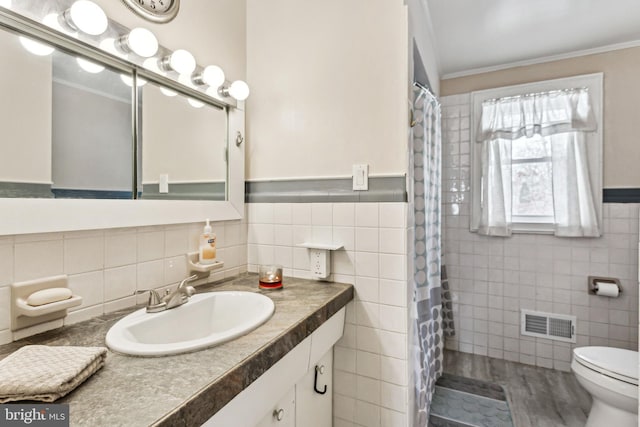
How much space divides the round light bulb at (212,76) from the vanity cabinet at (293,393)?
3.59 feet

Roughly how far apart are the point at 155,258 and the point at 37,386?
0.65 m

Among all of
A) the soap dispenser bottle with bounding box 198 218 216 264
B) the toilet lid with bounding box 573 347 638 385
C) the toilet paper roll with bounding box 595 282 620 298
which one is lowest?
the toilet lid with bounding box 573 347 638 385

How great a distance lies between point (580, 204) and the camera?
2.23m

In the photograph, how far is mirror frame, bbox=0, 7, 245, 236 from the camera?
818mm

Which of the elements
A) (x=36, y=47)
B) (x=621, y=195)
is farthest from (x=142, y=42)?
(x=621, y=195)

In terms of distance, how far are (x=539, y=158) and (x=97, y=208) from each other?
2775 millimetres

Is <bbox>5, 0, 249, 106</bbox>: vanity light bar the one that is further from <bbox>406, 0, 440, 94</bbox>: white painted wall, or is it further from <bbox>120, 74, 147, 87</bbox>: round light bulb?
<bbox>406, 0, 440, 94</bbox>: white painted wall

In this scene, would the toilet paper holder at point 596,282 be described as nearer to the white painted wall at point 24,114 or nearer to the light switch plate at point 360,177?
the light switch plate at point 360,177

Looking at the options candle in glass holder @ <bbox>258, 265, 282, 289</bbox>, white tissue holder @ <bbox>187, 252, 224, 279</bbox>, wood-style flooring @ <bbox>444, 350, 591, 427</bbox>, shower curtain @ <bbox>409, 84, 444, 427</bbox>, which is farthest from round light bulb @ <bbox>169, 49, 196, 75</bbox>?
wood-style flooring @ <bbox>444, 350, 591, 427</bbox>

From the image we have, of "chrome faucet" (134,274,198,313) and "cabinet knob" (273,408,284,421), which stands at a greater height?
"chrome faucet" (134,274,198,313)

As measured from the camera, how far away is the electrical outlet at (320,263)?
1.42m

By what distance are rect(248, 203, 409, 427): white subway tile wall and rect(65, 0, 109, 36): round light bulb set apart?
37.9 inches

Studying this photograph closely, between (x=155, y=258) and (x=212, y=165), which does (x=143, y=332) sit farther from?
(x=212, y=165)

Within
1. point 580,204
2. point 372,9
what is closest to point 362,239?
point 372,9
